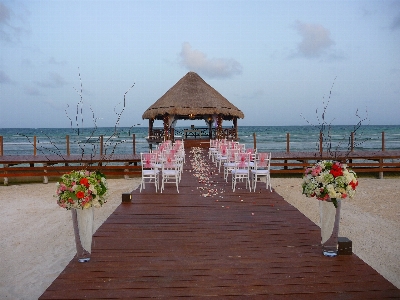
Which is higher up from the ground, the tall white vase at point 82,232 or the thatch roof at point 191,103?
the thatch roof at point 191,103

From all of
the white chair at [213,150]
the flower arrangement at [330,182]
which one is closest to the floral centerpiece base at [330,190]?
the flower arrangement at [330,182]

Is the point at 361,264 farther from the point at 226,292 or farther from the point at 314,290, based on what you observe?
the point at 226,292

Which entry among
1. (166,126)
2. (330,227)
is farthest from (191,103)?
(330,227)

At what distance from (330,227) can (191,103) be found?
15.9m

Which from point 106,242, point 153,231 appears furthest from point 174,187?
point 106,242

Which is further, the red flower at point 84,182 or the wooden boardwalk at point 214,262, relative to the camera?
the red flower at point 84,182

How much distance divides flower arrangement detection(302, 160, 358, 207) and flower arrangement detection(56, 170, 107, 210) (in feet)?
6.86

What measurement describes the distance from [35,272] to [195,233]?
2.56m

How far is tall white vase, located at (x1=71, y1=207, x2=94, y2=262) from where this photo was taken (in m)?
3.63

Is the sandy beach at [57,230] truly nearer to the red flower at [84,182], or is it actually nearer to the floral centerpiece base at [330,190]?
the floral centerpiece base at [330,190]

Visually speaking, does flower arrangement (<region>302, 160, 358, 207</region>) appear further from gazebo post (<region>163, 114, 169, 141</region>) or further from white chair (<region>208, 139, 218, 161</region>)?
gazebo post (<region>163, 114, 169, 141</region>)

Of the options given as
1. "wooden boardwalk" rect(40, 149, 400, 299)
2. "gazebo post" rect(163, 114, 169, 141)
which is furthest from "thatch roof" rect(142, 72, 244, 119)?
"wooden boardwalk" rect(40, 149, 400, 299)

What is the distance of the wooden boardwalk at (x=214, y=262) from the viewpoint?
9.77 ft

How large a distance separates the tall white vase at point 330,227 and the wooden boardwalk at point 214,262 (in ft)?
0.34
